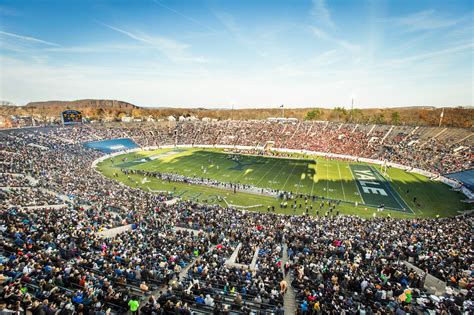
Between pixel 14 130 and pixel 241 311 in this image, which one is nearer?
pixel 241 311

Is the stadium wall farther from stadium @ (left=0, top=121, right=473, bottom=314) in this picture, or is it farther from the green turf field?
the green turf field

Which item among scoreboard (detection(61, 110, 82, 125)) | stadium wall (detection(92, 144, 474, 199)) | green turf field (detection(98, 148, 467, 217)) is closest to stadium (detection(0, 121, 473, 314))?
green turf field (detection(98, 148, 467, 217))

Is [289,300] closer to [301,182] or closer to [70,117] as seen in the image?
[301,182]

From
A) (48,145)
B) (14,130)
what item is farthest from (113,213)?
(14,130)

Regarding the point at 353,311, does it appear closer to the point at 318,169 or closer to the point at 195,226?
the point at 195,226

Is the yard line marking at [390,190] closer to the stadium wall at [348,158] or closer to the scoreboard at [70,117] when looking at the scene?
the stadium wall at [348,158]

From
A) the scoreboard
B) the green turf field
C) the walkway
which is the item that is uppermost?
the scoreboard
